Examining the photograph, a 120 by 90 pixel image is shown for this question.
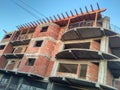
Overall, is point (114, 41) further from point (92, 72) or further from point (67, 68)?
point (67, 68)

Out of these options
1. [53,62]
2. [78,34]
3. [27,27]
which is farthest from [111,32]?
[27,27]

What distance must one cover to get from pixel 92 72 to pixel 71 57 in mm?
3236

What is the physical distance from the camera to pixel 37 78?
1773 centimetres

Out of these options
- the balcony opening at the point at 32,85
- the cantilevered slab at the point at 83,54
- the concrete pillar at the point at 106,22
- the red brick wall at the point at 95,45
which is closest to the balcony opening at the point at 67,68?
the cantilevered slab at the point at 83,54

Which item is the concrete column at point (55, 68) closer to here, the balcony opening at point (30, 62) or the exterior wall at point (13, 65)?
the balcony opening at point (30, 62)

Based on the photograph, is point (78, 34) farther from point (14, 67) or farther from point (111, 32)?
point (14, 67)

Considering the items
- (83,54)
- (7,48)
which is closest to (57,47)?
(83,54)

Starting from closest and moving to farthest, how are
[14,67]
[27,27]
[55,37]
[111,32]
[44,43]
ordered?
[111,32], [44,43], [55,37], [14,67], [27,27]

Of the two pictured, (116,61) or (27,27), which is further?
(27,27)

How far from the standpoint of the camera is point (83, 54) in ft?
49.3

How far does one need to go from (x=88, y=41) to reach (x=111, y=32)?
2.98 metres

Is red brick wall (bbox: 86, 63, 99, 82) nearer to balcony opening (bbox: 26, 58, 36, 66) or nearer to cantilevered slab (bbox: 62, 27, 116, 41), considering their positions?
cantilevered slab (bbox: 62, 27, 116, 41)

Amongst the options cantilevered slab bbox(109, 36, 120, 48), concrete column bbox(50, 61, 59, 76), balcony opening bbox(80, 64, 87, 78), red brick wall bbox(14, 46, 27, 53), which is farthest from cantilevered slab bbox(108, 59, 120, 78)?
red brick wall bbox(14, 46, 27, 53)

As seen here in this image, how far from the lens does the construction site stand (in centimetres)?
1414
